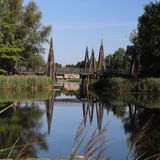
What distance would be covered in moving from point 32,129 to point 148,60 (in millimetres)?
40931

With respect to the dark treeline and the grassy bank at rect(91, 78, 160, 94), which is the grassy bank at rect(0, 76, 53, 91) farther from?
the dark treeline

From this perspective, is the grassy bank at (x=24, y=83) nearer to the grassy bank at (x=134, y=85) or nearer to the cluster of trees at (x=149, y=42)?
the grassy bank at (x=134, y=85)

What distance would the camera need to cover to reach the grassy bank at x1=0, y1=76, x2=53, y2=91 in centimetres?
4719

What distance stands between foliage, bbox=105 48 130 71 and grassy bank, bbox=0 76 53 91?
141 ft

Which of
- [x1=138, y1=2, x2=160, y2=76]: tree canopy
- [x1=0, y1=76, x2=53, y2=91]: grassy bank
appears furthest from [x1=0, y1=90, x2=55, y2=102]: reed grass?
[x1=138, y1=2, x2=160, y2=76]: tree canopy

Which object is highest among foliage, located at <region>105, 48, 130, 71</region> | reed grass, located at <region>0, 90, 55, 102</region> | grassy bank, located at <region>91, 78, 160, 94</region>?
foliage, located at <region>105, 48, 130, 71</region>

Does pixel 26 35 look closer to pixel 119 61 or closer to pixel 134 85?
pixel 134 85

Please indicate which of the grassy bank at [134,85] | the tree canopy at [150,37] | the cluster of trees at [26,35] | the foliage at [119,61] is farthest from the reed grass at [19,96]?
the foliage at [119,61]

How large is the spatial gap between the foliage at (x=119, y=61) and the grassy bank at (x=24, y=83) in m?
42.8

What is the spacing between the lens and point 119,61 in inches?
4510

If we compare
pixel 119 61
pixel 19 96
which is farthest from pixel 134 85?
pixel 119 61

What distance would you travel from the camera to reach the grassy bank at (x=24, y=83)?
47.2 meters

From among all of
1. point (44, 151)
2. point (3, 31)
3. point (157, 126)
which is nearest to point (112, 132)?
point (157, 126)

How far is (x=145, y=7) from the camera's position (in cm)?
5541
